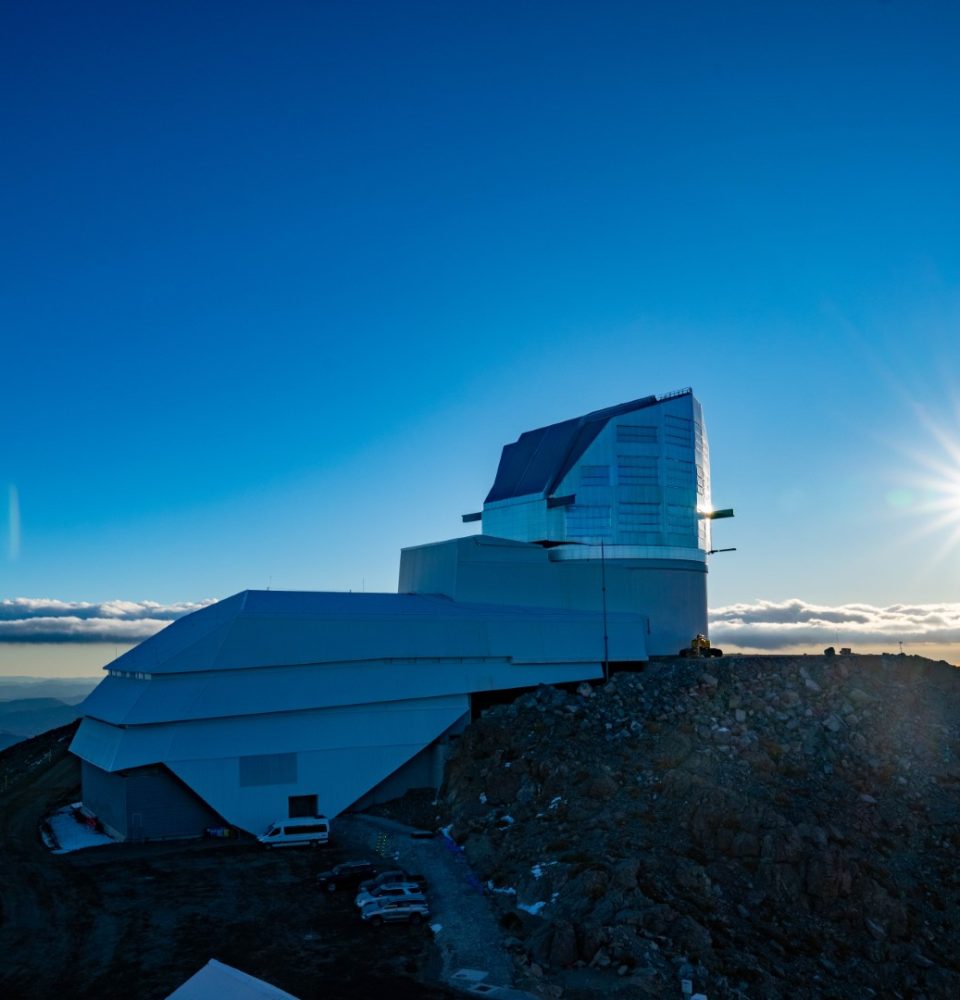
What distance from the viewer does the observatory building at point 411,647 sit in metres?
45.7

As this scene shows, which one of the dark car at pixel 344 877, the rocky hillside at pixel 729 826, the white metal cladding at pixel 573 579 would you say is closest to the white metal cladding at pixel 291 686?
the rocky hillside at pixel 729 826

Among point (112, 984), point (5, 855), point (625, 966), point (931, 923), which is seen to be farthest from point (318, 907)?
point (931, 923)

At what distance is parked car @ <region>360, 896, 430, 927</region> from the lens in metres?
30.9

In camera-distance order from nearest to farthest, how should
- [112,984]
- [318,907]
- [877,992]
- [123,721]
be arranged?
[112,984], [877,992], [318,907], [123,721]

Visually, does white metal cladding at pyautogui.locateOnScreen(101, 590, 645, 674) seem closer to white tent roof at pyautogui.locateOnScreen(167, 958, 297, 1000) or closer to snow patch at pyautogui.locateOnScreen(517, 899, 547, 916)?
snow patch at pyautogui.locateOnScreen(517, 899, 547, 916)

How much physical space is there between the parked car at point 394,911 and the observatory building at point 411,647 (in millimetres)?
16622

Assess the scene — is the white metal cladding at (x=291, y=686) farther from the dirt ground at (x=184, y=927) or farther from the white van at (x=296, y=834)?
the dirt ground at (x=184, y=927)

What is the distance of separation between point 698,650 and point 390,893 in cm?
4006

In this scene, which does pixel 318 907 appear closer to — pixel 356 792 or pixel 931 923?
pixel 356 792

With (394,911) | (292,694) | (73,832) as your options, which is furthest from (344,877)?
(73,832)

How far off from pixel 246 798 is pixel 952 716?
3847 centimetres

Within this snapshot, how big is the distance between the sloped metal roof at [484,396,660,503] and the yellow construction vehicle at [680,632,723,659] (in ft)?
51.7

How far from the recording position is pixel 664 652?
67062mm

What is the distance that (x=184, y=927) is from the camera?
3075 cm
